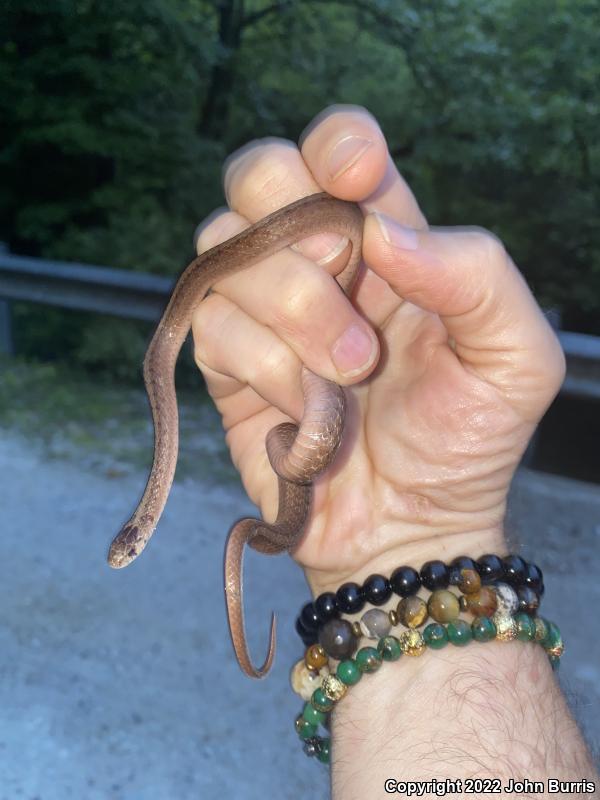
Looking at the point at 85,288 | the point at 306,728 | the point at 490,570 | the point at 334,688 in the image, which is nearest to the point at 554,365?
the point at 490,570

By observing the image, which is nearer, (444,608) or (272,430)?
(444,608)

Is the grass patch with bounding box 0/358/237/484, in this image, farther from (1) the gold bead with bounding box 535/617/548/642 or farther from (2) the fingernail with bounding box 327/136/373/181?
(2) the fingernail with bounding box 327/136/373/181

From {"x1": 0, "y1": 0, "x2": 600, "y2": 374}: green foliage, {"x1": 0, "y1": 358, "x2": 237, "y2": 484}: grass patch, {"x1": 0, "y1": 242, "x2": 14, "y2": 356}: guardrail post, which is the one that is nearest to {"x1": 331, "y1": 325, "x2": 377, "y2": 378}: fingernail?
{"x1": 0, "y1": 358, "x2": 237, "y2": 484}: grass patch

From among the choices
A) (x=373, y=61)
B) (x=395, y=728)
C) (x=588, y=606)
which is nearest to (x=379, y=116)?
(x=373, y=61)

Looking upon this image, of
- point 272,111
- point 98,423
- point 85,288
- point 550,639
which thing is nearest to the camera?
point 550,639

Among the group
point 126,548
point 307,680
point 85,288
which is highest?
point 307,680

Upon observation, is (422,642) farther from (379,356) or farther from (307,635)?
(379,356)
